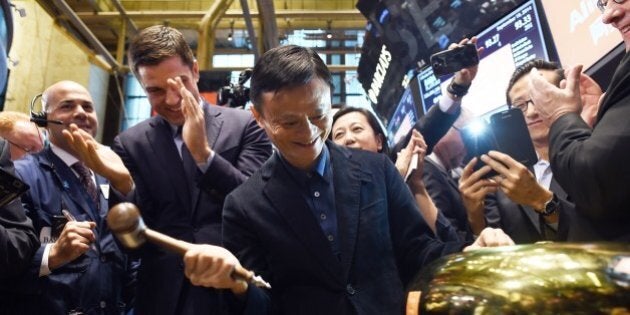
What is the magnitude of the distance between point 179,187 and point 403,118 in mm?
3675

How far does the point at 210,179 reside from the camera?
132cm

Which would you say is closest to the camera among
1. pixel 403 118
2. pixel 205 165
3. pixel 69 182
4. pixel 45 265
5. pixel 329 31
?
pixel 205 165

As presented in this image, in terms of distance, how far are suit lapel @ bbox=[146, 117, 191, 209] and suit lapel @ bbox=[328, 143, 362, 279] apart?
427 millimetres

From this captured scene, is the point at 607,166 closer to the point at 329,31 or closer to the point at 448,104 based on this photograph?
the point at 448,104

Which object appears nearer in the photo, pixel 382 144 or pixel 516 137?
pixel 516 137

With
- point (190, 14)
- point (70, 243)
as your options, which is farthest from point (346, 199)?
point (190, 14)

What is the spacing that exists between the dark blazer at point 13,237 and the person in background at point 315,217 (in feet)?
1.96

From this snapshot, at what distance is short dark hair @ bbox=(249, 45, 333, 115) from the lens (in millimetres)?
1153

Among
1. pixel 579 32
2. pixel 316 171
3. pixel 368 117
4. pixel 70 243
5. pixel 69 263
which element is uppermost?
pixel 579 32

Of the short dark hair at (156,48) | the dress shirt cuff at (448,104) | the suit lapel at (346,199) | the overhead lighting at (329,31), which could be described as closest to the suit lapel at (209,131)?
the short dark hair at (156,48)

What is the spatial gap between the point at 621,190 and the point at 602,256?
439 millimetres

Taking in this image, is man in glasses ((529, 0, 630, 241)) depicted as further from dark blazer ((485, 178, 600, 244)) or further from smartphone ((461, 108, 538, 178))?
smartphone ((461, 108, 538, 178))

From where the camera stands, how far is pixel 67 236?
4.98ft

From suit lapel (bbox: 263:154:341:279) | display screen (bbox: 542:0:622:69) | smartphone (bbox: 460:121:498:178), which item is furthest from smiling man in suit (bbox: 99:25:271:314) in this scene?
display screen (bbox: 542:0:622:69)
